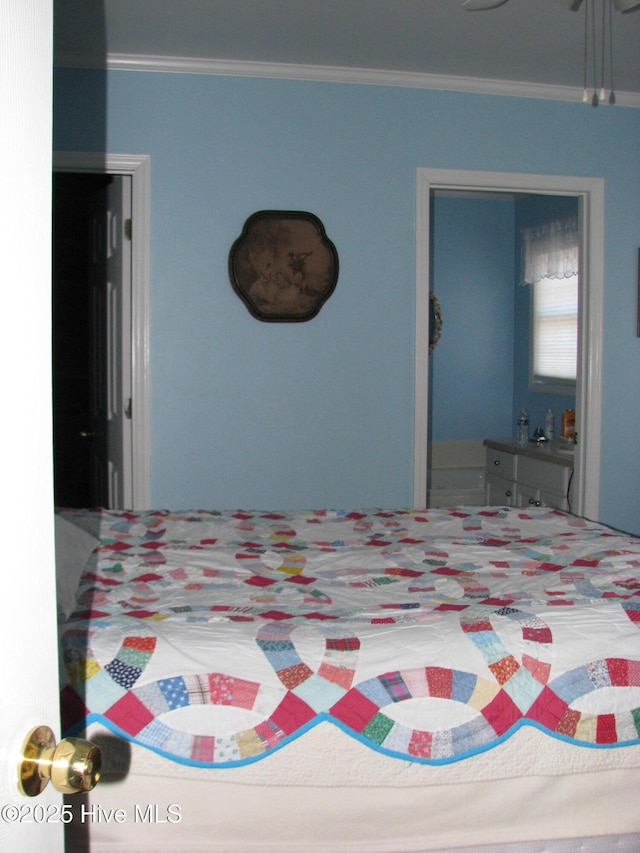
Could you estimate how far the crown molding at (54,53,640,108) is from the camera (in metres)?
3.71

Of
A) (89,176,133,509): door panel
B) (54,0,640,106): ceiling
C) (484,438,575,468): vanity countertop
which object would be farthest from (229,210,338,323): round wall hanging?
(484,438,575,468): vanity countertop

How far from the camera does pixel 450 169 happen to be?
4039 millimetres

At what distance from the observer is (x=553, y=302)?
5.62 m

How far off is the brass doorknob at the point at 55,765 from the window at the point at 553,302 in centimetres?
493

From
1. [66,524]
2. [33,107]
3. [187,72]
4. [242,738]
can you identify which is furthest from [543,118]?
[33,107]

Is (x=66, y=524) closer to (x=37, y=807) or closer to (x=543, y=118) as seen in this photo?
(x=37, y=807)

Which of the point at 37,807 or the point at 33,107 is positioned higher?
the point at 33,107

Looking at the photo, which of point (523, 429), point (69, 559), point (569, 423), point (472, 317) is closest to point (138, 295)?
point (69, 559)

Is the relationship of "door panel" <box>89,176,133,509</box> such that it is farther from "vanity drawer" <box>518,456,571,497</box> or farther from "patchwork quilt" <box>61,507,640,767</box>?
"vanity drawer" <box>518,456,571,497</box>

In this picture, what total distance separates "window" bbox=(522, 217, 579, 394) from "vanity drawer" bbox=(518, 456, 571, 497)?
2.14 ft

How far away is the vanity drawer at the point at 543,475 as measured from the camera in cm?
462

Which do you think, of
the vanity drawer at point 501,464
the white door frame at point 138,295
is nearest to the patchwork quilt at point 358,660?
the white door frame at point 138,295

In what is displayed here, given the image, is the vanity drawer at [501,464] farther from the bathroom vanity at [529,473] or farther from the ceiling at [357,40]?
the ceiling at [357,40]

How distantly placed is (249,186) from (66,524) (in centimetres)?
218
